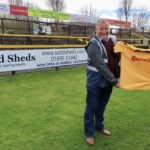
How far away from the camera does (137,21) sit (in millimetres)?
59750

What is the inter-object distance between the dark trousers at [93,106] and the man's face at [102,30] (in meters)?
0.79

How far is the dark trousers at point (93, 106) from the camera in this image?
14.8 feet

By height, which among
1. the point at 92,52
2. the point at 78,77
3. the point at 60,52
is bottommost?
the point at 78,77

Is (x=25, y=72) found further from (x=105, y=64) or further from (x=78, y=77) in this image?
(x=105, y=64)

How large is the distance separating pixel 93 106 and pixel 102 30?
3.85ft

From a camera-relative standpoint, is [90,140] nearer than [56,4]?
Yes

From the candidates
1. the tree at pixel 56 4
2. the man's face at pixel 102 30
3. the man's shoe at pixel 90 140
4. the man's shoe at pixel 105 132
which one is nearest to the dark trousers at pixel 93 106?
the man's shoe at pixel 90 140

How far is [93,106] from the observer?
4.57 m

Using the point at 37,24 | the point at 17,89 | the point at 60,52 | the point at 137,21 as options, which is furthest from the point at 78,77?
the point at 137,21

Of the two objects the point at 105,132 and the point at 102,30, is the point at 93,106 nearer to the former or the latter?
the point at 105,132

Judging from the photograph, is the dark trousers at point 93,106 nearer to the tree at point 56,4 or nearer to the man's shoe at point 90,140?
the man's shoe at point 90,140

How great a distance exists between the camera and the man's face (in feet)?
14.3

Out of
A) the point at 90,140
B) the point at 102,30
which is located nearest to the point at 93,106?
the point at 90,140

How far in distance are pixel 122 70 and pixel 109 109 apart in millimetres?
2123
